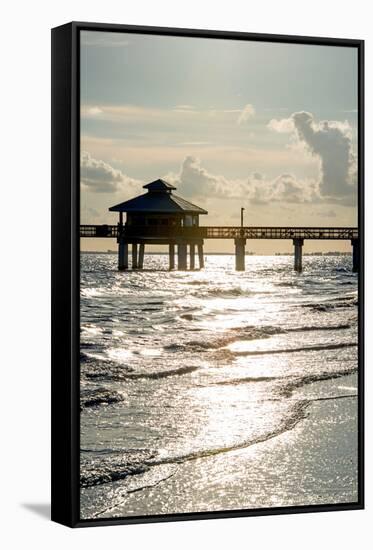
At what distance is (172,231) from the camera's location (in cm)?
743

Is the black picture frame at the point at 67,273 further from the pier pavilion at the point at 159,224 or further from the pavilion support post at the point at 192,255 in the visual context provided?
the pavilion support post at the point at 192,255

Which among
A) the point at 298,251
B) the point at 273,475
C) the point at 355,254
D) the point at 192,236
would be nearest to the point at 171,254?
the point at 192,236

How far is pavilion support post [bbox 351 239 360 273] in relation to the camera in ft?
24.8

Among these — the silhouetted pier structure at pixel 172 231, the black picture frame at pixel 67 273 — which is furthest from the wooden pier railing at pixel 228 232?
the black picture frame at pixel 67 273

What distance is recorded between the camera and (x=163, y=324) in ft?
23.6

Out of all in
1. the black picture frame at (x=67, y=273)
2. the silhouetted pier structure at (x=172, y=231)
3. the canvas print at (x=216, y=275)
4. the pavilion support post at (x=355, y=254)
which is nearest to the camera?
the black picture frame at (x=67, y=273)

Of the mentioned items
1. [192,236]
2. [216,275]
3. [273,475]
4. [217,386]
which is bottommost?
[273,475]

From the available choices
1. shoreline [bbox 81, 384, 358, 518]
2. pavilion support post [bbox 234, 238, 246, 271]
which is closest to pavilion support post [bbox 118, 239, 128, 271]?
pavilion support post [bbox 234, 238, 246, 271]

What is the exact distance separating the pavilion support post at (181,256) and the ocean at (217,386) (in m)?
0.05

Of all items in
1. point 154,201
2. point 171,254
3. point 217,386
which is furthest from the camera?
point 171,254

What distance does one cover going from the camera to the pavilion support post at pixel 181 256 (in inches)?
287

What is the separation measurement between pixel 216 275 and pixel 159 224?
0.43m

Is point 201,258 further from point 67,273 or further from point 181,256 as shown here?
point 67,273

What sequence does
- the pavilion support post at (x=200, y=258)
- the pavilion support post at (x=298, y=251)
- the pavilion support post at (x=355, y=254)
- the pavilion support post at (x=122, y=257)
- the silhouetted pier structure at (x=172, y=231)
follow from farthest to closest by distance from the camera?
the pavilion support post at (x=355, y=254) → the pavilion support post at (x=298, y=251) → the pavilion support post at (x=200, y=258) → the pavilion support post at (x=122, y=257) → the silhouetted pier structure at (x=172, y=231)
